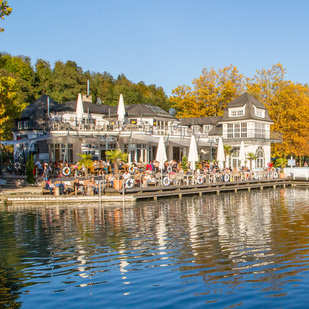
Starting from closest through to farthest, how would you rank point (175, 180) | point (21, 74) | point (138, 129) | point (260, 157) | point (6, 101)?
point (6, 101) < point (175, 180) < point (138, 129) < point (260, 157) < point (21, 74)

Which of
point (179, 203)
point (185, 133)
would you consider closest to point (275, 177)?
point (185, 133)

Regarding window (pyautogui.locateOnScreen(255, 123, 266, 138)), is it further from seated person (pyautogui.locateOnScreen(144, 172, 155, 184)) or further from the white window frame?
seated person (pyautogui.locateOnScreen(144, 172, 155, 184))

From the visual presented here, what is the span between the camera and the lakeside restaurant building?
137 ft

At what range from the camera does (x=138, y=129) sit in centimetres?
4197

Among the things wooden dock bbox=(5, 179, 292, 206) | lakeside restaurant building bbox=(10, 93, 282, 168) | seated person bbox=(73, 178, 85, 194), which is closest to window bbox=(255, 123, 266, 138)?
lakeside restaurant building bbox=(10, 93, 282, 168)

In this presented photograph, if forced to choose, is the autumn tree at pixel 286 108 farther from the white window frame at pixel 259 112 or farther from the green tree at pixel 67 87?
the green tree at pixel 67 87

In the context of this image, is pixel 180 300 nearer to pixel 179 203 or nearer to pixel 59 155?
pixel 179 203

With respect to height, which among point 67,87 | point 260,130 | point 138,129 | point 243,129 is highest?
point 67,87

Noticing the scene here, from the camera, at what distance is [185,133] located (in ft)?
155

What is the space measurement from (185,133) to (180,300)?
38.5m

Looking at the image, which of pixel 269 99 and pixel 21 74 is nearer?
pixel 269 99

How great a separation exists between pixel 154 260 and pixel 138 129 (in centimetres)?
3016

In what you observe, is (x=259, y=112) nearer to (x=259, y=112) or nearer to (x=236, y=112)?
(x=259, y=112)

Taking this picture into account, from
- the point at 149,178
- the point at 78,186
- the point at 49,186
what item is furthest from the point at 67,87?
the point at 78,186
